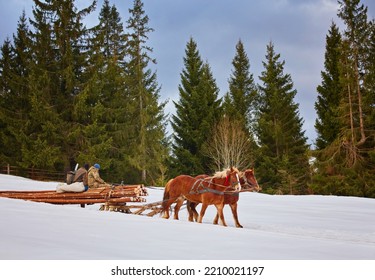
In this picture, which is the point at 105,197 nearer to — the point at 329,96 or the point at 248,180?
the point at 248,180

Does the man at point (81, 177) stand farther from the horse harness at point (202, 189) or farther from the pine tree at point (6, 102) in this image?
the pine tree at point (6, 102)

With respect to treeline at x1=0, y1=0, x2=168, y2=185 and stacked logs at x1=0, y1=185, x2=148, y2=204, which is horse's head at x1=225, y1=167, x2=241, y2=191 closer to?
stacked logs at x1=0, y1=185, x2=148, y2=204

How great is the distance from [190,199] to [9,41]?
37.1 m

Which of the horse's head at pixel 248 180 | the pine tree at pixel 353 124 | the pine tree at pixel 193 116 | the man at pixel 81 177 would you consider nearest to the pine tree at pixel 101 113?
the pine tree at pixel 193 116

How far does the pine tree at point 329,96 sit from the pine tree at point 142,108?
1609 cm

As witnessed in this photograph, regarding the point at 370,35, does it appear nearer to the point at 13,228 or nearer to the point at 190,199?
the point at 190,199

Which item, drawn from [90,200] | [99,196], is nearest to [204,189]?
[99,196]

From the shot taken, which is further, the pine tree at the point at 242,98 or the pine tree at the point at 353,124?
the pine tree at the point at 242,98

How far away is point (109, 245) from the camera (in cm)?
574

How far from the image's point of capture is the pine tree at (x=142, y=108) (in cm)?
4006

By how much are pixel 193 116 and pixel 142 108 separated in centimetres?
563

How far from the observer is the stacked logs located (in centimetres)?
1228

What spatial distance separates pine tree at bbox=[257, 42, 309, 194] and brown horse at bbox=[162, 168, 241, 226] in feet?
86.3

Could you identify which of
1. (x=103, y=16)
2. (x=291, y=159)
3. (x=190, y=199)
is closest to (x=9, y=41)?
(x=103, y=16)
